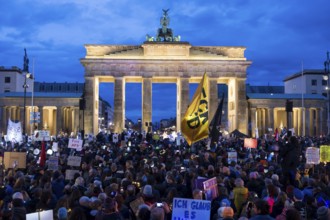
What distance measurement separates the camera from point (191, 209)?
A: 8.05 metres

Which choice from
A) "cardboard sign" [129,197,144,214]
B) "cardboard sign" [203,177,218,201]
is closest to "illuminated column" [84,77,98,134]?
"cardboard sign" [203,177,218,201]

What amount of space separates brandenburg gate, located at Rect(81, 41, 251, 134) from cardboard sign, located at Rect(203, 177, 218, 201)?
6104cm

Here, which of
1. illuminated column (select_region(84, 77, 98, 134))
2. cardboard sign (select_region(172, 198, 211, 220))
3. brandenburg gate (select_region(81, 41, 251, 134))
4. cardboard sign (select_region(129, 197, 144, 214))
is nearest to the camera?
cardboard sign (select_region(172, 198, 211, 220))

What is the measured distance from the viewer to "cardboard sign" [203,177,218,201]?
1155cm

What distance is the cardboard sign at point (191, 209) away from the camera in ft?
26.2

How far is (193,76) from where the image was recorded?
73.8m

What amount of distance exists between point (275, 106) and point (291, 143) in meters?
67.2

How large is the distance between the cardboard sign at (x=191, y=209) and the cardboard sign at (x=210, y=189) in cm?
340

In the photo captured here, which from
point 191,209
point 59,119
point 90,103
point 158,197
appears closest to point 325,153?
point 158,197

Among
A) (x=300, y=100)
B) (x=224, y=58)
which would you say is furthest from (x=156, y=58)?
(x=300, y=100)

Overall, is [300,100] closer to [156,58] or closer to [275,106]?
[275,106]

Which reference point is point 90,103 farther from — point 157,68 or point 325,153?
point 325,153

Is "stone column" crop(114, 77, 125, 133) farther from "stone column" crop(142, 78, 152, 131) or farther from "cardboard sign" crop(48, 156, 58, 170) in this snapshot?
"cardboard sign" crop(48, 156, 58, 170)

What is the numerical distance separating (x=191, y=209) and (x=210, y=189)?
12.0 feet
